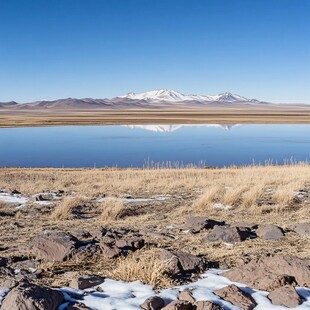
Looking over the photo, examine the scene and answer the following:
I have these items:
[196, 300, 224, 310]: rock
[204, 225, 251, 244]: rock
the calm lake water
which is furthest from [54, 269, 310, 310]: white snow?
the calm lake water

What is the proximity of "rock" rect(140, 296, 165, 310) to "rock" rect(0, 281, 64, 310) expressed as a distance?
0.74m

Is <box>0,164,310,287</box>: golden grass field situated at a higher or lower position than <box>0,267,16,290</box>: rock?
lower

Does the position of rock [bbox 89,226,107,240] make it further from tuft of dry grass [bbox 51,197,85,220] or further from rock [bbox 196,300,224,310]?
rock [bbox 196,300,224,310]

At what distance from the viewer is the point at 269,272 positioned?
15.6 feet

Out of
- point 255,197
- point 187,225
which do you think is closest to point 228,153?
point 255,197

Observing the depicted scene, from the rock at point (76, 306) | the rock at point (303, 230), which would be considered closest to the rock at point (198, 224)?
the rock at point (303, 230)

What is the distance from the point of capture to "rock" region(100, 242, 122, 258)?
229 inches

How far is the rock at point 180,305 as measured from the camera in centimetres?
394

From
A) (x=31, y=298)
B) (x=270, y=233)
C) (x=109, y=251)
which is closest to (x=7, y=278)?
(x=31, y=298)

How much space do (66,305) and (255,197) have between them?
Answer: 7.59 metres

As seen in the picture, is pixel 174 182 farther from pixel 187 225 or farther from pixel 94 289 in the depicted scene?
pixel 94 289

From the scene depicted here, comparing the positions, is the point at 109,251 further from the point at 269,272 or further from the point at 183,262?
the point at 269,272

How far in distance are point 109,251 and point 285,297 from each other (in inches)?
94.7

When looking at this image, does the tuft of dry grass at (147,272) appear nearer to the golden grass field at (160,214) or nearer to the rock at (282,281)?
the golden grass field at (160,214)
